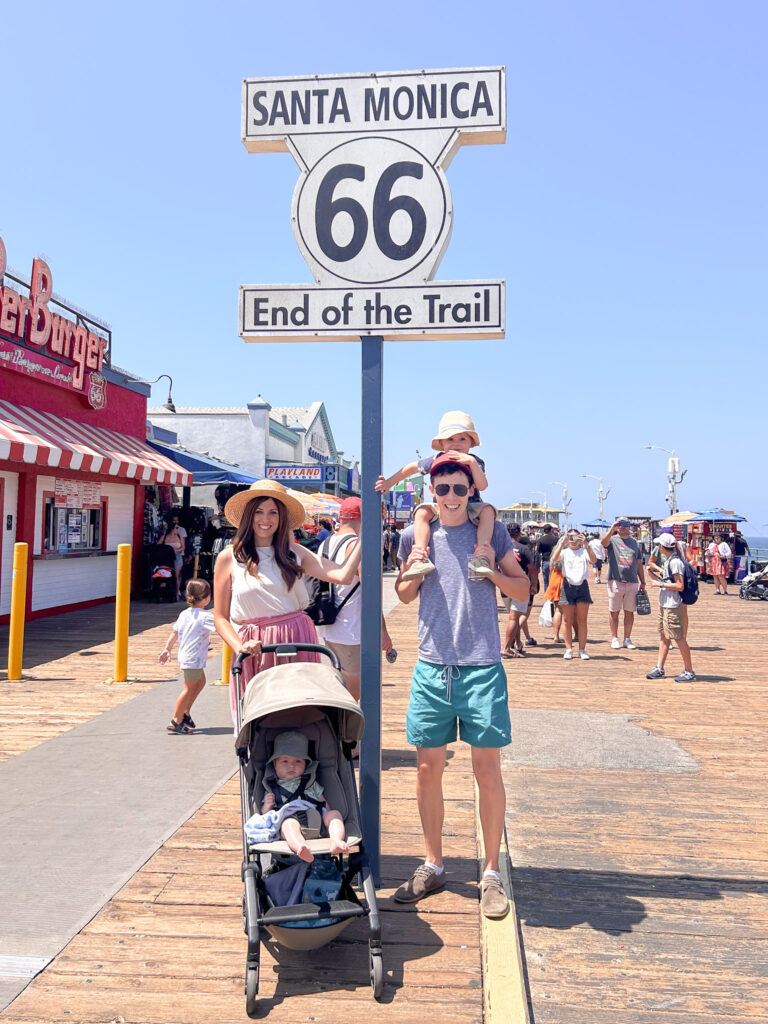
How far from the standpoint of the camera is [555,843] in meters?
4.55

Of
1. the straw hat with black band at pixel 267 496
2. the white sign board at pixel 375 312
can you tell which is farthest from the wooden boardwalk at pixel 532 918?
the white sign board at pixel 375 312

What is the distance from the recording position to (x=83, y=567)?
15797 millimetres

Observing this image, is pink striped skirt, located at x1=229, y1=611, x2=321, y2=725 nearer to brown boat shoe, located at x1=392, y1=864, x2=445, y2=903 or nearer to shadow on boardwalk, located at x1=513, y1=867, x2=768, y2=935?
brown boat shoe, located at x1=392, y1=864, x2=445, y2=903

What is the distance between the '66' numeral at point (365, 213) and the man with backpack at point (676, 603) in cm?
671

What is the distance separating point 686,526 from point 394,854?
37682 mm

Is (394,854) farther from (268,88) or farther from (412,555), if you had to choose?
(268,88)

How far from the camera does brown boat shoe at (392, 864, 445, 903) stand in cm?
363

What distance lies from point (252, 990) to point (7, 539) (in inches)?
457

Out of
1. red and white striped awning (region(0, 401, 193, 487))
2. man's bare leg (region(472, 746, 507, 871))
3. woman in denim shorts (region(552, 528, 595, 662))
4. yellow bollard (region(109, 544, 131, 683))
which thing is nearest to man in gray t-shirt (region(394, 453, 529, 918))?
man's bare leg (region(472, 746, 507, 871))

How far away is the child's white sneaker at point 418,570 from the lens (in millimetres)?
3533

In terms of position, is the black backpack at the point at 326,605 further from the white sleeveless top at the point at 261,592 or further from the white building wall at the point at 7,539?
the white building wall at the point at 7,539

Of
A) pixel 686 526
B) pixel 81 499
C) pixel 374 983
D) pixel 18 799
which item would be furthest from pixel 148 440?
pixel 686 526

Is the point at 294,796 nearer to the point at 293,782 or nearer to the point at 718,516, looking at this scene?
the point at 293,782

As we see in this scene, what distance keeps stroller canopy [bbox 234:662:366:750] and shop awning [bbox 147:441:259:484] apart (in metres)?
16.2
